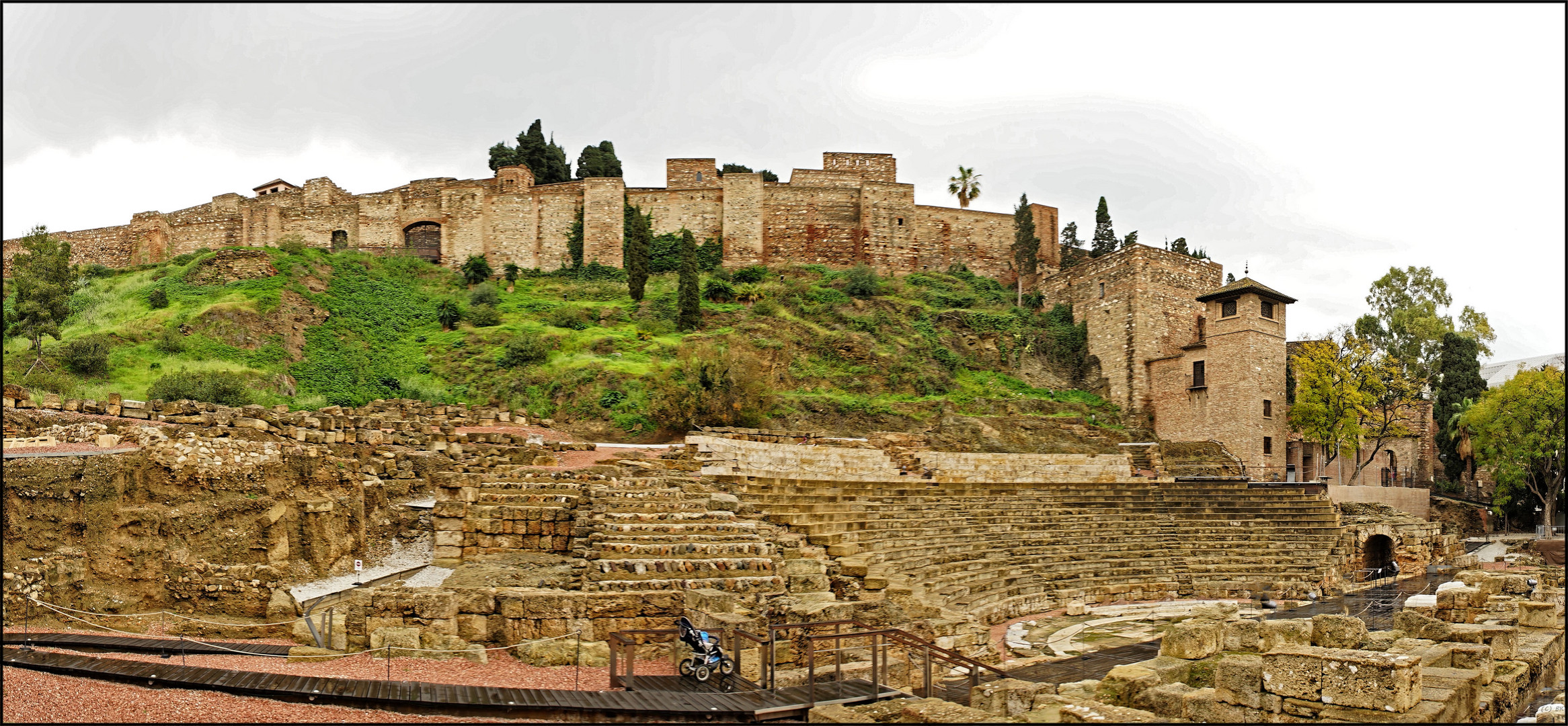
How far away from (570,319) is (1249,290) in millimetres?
22609

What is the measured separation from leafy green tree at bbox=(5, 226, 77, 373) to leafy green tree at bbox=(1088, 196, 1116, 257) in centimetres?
3843

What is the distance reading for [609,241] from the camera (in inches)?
1603

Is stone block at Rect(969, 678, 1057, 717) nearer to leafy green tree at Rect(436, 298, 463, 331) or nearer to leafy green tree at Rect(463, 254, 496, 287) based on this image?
leafy green tree at Rect(436, 298, 463, 331)

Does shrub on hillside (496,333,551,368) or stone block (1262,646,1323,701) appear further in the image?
shrub on hillside (496,333,551,368)

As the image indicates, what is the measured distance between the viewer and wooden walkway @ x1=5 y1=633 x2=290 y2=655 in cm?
916

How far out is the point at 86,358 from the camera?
2300 centimetres

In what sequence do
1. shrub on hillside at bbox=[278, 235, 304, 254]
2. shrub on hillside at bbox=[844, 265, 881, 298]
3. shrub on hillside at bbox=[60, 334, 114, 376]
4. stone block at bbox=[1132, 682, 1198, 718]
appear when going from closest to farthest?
stone block at bbox=[1132, 682, 1198, 718] < shrub on hillside at bbox=[60, 334, 114, 376] < shrub on hillside at bbox=[278, 235, 304, 254] < shrub on hillside at bbox=[844, 265, 881, 298]

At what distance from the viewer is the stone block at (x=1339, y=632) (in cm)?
1056

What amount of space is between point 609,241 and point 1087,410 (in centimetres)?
2119

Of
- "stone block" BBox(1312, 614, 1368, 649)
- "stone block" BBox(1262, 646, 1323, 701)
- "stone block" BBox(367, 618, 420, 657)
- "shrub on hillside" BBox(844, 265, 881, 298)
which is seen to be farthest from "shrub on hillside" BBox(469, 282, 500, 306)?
"stone block" BBox(1262, 646, 1323, 701)

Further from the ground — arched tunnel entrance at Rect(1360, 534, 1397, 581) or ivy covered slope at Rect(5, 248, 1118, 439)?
ivy covered slope at Rect(5, 248, 1118, 439)

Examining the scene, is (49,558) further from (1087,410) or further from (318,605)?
(1087,410)

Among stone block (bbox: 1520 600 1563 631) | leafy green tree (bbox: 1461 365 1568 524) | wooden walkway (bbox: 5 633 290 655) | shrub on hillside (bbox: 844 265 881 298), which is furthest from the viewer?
shrub on hillside (bbox: 844 265 881 298)

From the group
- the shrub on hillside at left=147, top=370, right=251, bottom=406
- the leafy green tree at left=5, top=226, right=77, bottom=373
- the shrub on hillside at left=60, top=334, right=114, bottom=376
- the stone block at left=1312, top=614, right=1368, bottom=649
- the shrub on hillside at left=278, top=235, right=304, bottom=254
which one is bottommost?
the stone block at left=1312, top=614, right=1368, bottom=649
